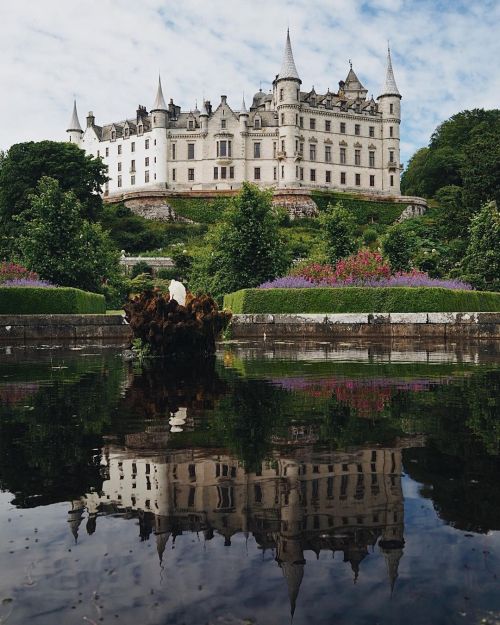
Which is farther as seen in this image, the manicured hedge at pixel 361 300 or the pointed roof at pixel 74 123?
the pointed roof at pixel 74 123

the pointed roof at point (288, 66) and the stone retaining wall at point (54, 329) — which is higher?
the pointed roof at point (288, 66)

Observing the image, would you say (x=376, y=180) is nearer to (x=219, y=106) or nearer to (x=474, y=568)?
(x=219, y=106)

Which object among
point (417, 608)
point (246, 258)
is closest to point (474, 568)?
point (417, 608)

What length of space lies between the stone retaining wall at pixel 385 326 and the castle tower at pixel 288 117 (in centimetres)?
7401

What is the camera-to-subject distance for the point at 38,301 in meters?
21.6

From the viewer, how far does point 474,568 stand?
2596mm

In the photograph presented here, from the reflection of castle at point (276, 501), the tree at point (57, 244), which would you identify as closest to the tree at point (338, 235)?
the tree at point (57, 244)

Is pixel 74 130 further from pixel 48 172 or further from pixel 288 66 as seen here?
pixel 48 172

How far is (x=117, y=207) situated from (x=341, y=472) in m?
81.6

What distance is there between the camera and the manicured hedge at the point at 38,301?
21328 mm

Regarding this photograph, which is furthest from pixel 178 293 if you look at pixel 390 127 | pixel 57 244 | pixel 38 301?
pixel 390 127

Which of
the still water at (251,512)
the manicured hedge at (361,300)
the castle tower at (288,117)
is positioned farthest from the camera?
the castle tower at (288,117)

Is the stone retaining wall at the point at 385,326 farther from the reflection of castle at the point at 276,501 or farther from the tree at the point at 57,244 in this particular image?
the reflection of castle at the point at 276,501

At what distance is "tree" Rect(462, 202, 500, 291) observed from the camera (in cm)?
3022
